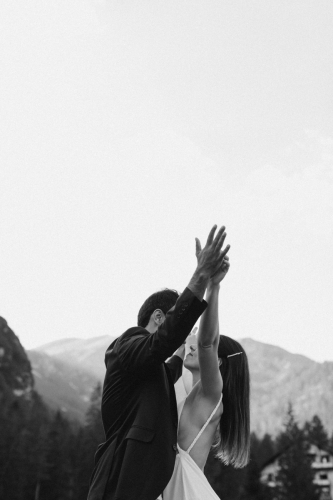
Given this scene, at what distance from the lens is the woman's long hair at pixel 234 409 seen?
5.36 m

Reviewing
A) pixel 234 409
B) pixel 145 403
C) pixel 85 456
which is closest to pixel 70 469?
pixel 85 456

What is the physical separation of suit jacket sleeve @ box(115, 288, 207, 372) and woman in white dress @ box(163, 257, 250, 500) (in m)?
0.58

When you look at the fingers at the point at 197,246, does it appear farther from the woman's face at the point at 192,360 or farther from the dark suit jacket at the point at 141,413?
the woman's face at the point at 192,360

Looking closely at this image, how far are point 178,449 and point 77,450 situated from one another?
64.6 meters

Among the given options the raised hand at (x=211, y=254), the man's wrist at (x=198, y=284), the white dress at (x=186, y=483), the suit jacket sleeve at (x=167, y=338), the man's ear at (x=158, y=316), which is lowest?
the white dress at (x=186, y=483)

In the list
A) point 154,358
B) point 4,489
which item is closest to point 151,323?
point 154,358

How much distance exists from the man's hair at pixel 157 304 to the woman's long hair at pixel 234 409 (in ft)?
2.48

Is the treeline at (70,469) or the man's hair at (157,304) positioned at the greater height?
the man's hair at (157,304)

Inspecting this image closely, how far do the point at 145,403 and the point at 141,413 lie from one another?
3.3 inches

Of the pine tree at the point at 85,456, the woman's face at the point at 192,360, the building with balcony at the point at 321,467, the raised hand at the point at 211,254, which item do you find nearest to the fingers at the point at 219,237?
the raised hand at the point at 211,254

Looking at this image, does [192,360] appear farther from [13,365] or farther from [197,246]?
[13,365]

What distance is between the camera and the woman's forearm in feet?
15.5

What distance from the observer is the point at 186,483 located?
4457mm

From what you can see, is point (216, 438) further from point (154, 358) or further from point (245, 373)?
point (154, 358)
